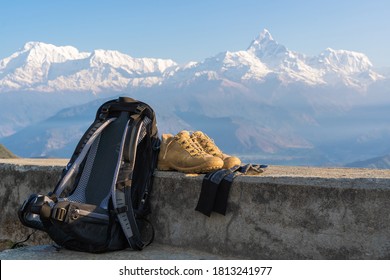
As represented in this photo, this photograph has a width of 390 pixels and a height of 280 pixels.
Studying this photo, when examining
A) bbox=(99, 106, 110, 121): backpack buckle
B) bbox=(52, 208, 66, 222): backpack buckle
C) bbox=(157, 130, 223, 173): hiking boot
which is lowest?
bbox=(52, 208, 66, 222): backpack buckle

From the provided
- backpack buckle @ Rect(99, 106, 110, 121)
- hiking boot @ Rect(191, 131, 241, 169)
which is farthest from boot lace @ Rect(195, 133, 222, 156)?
backpack buckle @ Rect(99, 106, 110, 121)

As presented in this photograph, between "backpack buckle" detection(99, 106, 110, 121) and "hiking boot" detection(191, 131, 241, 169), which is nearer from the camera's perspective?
"hiking boot" detection(191, 131, 241, 169)

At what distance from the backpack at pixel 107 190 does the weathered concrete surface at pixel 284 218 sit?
0.77ft

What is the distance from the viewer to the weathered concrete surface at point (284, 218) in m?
3.53

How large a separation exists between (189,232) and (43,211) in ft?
4.06

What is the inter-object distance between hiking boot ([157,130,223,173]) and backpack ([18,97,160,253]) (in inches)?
3.9

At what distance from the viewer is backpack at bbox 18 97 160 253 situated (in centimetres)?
388

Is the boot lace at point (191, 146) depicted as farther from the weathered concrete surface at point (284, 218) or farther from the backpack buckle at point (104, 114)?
the backpack buckle at point (104, 114)

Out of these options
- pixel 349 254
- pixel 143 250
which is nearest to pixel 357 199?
pixel 349 254

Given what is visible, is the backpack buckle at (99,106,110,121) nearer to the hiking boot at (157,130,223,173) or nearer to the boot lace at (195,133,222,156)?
the hiking boot at (157,130,223,173)

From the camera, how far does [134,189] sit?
4.39 m

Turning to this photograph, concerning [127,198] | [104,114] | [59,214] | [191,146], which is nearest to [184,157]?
[191,146]

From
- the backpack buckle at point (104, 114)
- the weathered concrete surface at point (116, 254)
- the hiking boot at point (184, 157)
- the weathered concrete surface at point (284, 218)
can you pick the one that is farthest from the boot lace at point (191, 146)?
the weathered concrete surface at point (116, 254)
